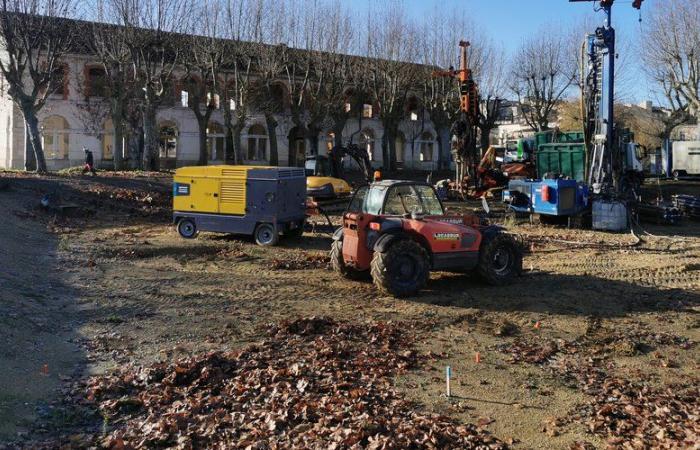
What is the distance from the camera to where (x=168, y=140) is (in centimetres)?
4466

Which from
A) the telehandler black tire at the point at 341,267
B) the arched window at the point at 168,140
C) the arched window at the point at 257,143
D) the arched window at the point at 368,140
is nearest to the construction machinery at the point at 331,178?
the telehandler black tire at the point at 341,267

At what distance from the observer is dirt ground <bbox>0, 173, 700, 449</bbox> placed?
6.07 metres

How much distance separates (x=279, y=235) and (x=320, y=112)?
2296 cm

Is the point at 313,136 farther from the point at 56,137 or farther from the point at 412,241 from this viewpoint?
the point at 412,241

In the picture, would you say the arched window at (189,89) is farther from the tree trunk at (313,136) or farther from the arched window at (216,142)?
the tree trunk at (313,136)

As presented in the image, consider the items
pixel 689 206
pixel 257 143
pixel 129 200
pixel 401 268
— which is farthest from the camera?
pixel 257 143

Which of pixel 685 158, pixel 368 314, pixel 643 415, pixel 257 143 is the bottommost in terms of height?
pixel 643 415

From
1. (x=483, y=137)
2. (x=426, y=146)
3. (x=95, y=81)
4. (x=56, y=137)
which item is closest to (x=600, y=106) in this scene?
(x=483, y=137)

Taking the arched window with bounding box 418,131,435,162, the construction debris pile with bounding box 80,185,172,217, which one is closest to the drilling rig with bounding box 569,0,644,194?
the construction debris pile with bounding box 80,185,172,217

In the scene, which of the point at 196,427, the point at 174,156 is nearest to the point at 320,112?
the point at 174,156

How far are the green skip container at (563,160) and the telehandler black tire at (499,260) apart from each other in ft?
40.4

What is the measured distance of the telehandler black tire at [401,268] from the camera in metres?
10.1

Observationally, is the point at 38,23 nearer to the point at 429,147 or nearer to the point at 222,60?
the point at 222,60

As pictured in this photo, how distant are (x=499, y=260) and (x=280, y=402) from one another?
652cm
